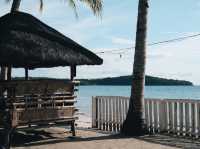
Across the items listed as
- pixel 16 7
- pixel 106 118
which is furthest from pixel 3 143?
pixel 16 7

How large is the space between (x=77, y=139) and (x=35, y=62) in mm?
2603

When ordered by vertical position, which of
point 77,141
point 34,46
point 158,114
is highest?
point 34,46

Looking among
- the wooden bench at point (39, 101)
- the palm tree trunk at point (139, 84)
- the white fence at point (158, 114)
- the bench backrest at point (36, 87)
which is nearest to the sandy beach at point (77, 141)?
the wooden bench at point (39, 101)

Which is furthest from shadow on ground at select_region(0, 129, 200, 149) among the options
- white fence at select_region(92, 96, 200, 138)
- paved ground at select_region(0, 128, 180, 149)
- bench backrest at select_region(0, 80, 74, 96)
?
bench backrest at select_region(0, 80, 74, 96)

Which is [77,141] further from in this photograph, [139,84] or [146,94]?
[146,94]

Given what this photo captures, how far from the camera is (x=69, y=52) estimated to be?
49.1ft

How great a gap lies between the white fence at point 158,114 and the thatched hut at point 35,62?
2259 millimetres

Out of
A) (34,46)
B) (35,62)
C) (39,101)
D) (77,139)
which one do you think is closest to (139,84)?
(77,139)

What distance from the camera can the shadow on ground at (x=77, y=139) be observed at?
13602mm

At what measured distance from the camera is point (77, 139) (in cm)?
1462

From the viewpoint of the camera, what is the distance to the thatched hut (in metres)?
13.5

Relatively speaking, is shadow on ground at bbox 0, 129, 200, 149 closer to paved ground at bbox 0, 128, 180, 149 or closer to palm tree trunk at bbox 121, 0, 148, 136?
paved ground at bbox 0, 128, 180, 149

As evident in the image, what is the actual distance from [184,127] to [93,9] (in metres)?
6.52

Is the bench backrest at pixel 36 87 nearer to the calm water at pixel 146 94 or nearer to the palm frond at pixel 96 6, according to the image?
the palm frond at pixel 96 6
